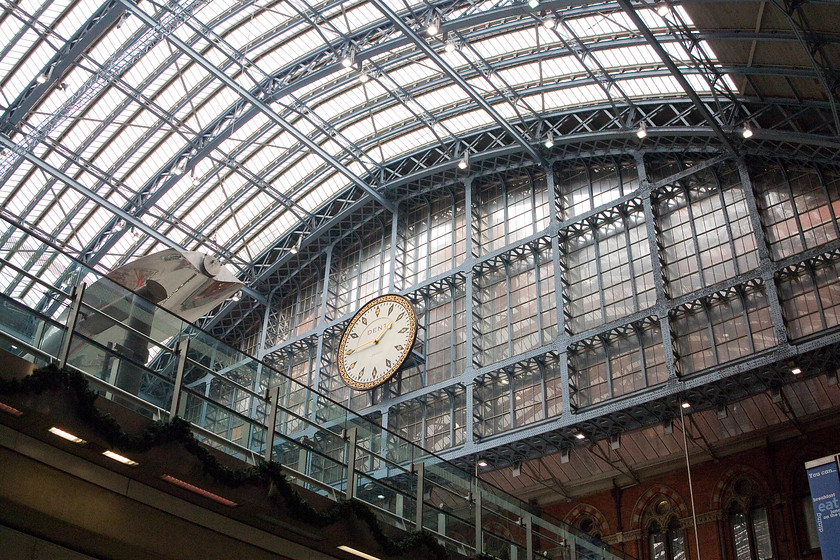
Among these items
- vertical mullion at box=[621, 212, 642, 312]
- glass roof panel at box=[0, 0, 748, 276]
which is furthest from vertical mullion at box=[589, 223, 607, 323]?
glass roof panel at box=[0, 0, 748, 276]

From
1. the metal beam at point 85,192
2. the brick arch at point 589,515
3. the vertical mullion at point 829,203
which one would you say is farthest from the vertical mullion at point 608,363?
the metal beam at point 85,192

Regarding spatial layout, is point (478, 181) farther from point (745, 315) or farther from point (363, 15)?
point (745, 315)

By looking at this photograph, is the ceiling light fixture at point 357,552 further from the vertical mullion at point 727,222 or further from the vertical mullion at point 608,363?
the vertical mullion at point 727,222

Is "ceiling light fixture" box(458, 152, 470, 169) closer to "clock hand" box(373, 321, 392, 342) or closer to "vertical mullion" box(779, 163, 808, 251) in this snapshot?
"clock hand" box(373, 321, 392, 342)

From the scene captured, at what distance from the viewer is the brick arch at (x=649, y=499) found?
3216 cm

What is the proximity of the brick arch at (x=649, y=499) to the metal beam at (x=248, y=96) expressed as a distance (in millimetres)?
18844

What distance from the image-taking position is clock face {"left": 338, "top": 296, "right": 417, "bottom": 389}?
1484 inches

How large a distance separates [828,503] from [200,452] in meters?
13.7

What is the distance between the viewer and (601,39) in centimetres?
3459

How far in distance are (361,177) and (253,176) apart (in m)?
5.42

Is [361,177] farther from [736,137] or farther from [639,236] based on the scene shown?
[736,137]

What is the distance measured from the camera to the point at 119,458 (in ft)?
39.6

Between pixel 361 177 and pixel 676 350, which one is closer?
pixel 676 350

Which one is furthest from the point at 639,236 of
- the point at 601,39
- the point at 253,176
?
the point at 253,176
